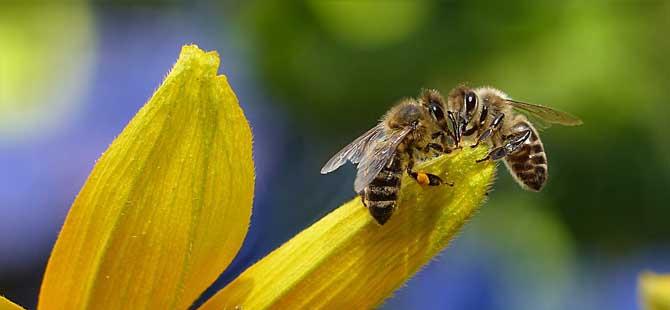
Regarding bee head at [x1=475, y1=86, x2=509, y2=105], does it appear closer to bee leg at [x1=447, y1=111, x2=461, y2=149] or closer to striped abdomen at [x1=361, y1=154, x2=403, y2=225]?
bee leg at [x1=447, y1=111, x2=461, y2=149]

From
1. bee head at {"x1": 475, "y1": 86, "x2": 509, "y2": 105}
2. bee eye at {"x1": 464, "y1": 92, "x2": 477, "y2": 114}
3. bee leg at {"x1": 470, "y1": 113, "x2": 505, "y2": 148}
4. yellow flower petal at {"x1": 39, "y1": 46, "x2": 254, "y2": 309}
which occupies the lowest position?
bee leg at {"x1": 470, "y1": 113, "x2": 505, "y2": 148}

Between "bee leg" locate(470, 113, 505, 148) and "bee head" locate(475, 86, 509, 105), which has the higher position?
"bee head" locate(475, 86, 509, 105)

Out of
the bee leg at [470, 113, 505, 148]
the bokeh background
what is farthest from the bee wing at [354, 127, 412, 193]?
the bokeh background

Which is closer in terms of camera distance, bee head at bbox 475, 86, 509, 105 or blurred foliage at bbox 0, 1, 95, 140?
bee head at bbox 475, 86, 509, 105

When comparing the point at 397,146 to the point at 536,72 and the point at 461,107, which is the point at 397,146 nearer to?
the point at 461,107

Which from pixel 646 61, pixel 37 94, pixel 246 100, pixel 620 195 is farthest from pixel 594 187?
pixel 37 94

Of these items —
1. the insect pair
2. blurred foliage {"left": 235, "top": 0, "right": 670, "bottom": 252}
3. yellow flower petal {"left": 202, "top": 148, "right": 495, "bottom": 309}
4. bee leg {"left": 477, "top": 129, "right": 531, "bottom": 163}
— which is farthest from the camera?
blurred foliage {"left": 235, "top": 0, "right": 670, "bottom": 252}

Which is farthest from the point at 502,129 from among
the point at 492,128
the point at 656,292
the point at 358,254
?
the point at 656,292

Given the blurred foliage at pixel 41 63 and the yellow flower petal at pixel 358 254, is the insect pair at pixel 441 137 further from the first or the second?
the blurred foliage at pixel 41 63
